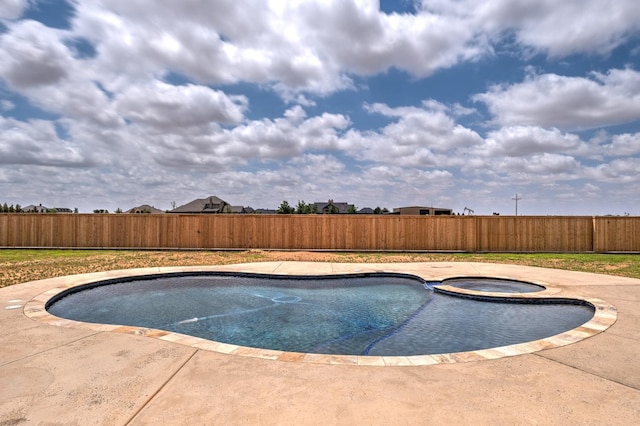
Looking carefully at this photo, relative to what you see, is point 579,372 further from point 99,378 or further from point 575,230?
point 575,230

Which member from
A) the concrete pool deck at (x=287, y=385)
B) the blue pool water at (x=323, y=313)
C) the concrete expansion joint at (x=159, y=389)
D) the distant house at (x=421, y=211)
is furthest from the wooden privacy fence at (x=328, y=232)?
the distant house at (x=421, y=211)

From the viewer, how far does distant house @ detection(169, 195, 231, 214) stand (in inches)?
1960

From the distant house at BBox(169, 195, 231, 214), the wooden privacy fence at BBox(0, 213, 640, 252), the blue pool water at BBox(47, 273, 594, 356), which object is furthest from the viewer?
the distant house at BBox(169, 195, 231, 214)

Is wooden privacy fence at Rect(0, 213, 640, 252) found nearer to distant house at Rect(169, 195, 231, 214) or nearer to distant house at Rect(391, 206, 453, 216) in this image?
distant house at Rect(391, 206, 453, 216)

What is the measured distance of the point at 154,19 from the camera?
10.6 m

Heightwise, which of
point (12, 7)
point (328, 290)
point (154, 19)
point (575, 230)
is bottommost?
point (328, 290)

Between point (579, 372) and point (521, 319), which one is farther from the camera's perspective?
point (521, 319)

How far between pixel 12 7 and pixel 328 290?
10631 mm

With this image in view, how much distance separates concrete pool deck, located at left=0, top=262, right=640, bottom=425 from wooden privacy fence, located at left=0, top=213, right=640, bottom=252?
11899 millimetres

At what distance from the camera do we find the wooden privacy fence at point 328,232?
1598 cm

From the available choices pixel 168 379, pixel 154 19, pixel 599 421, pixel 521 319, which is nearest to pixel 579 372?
pixel 599 421

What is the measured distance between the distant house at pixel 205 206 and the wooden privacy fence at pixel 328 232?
105 feet

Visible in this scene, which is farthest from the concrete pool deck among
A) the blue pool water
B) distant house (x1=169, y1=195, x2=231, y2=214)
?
distant house (x1=169, y1=195, x2=231, y2=214)

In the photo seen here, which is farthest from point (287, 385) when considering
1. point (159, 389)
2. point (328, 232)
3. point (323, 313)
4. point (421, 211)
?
point (421, 211)
